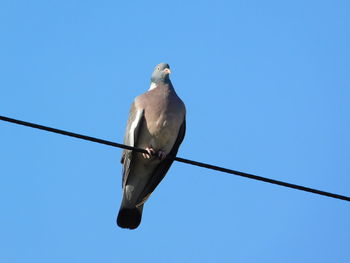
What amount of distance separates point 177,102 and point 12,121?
271cm

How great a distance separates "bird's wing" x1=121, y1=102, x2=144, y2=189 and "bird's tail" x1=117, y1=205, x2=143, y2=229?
0.27 metres

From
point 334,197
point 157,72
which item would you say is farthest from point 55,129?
point 157,72

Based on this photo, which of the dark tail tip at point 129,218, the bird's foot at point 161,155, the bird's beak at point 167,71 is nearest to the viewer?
the bird's foot at point 161,155

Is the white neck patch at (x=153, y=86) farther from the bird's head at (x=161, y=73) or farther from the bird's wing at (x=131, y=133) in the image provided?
the bird's wing at (x=131, y=133)

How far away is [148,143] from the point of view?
662 cm

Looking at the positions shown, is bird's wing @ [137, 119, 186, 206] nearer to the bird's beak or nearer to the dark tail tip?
the dark tail tip

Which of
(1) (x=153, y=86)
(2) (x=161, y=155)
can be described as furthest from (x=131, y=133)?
(1) (x=153, y=86)

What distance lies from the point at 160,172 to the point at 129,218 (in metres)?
0.50

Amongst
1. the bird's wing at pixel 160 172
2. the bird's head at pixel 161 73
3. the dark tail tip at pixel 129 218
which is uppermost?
the bird's head at pixel 161 73

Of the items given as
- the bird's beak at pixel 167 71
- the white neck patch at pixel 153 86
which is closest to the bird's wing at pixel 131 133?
the white neck patch at pixel 153 86

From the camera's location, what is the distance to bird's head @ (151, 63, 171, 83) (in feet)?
23.1

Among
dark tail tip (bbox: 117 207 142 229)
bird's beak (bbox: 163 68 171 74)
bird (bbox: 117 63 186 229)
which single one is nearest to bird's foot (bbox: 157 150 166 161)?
bird (bbox: 117 63 186 229)

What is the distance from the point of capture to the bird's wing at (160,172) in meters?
6.69

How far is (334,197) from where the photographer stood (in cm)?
443
